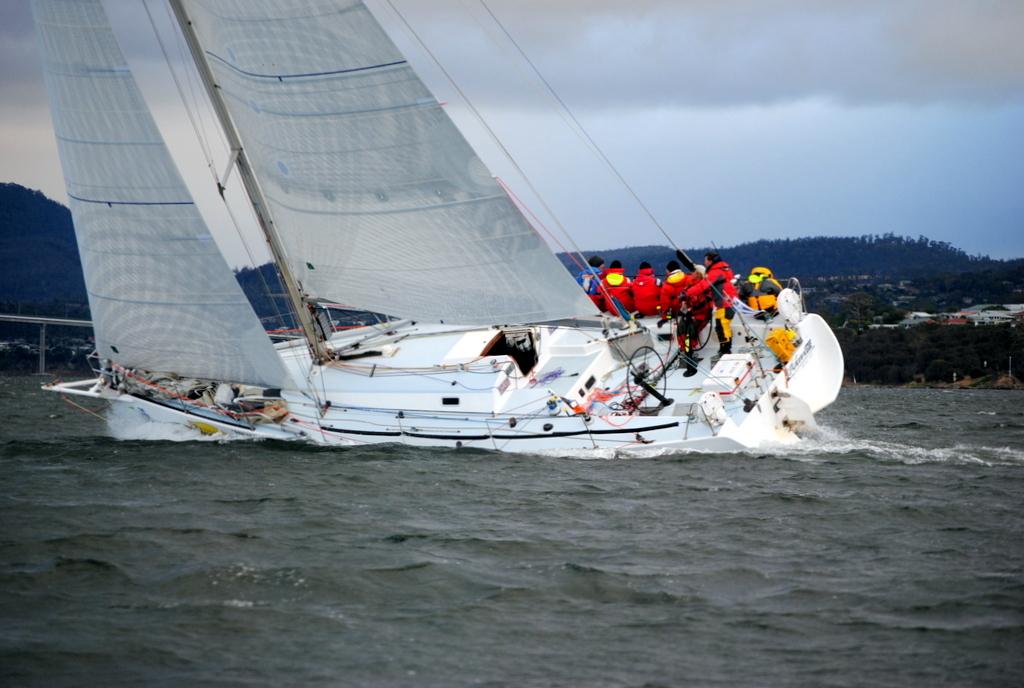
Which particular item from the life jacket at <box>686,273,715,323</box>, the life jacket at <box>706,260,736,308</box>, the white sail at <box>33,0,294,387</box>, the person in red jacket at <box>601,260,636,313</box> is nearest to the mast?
the white sail at <box>33,0,294,387</box>

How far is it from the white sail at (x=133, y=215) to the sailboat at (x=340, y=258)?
0.02 metres

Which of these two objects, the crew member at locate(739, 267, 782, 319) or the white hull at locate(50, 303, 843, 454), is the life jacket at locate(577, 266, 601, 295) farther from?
the crew member at locate(739, 267, 782, 319)

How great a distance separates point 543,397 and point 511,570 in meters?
4.71

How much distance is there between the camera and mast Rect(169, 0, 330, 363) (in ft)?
40.9

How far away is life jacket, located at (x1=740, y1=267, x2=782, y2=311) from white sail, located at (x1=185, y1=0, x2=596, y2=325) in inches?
117

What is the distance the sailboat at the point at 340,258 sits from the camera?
12094 mm

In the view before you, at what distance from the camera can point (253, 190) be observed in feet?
42.7

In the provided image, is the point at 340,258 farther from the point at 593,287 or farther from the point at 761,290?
the point at 761,290

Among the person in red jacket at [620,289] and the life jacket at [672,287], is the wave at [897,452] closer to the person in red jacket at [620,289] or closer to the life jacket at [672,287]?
the life jacket at [672,287]

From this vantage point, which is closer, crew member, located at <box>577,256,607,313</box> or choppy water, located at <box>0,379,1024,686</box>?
choppy water, located at <box>0,379,1024,686</box>

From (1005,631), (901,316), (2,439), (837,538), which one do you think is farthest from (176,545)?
(901,316)

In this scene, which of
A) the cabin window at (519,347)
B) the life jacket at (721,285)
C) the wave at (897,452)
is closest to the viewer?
the wave at (897,452)

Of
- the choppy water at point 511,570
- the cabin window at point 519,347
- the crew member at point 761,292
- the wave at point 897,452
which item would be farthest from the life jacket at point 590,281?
the choppy water at point 511,570

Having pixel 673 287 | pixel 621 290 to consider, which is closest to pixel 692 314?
pixel 673 287
